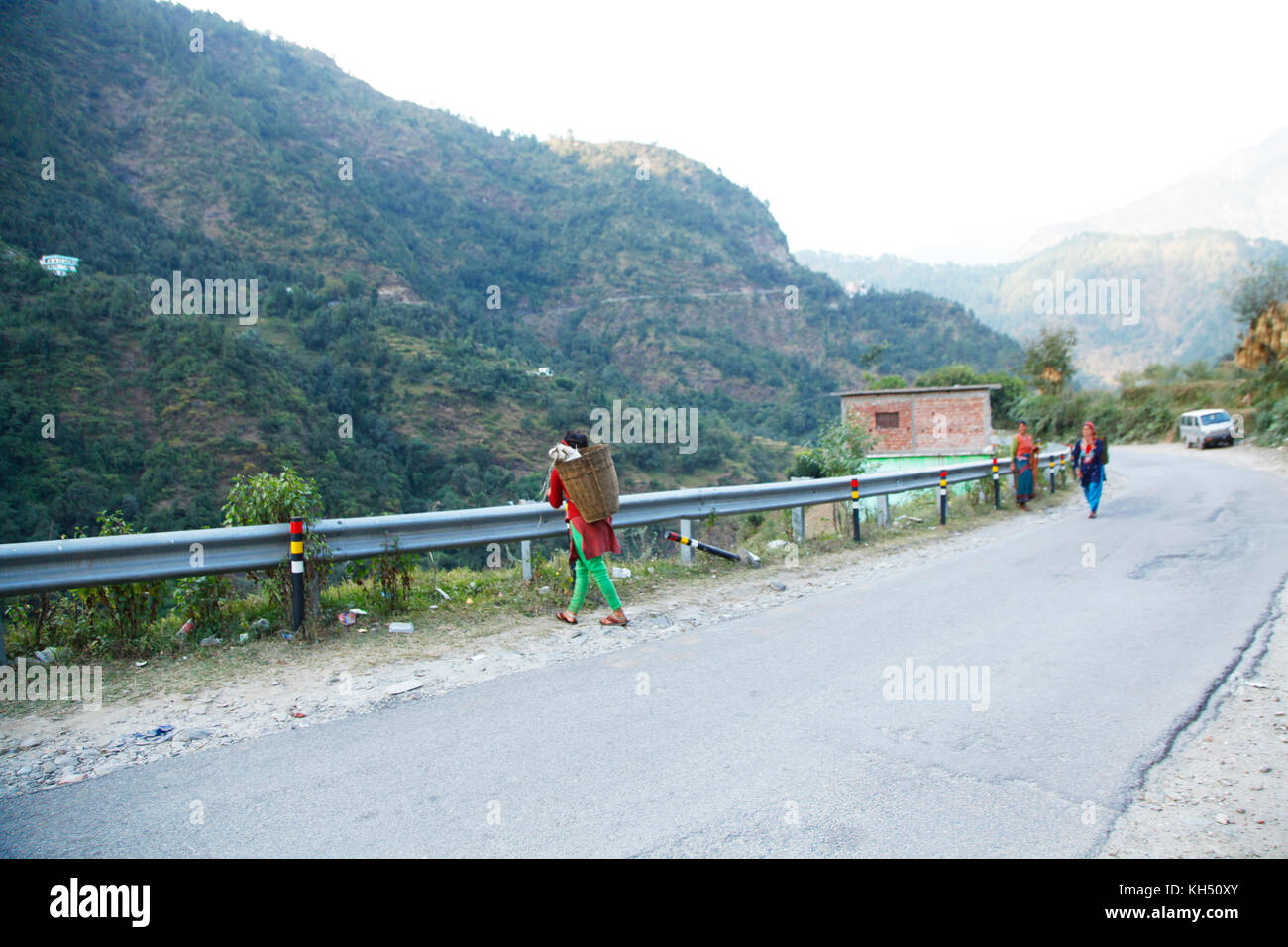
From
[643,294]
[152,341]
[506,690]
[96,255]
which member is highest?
[643,294]

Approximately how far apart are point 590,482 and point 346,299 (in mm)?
62844

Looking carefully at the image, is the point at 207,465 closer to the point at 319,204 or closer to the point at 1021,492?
the point at 1021,492

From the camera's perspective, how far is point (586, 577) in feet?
22.9

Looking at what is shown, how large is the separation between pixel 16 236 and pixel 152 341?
24.3m

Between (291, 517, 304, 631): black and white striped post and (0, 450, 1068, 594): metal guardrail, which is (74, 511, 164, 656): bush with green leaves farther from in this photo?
(291, 517, 304, 631): black and white striped post

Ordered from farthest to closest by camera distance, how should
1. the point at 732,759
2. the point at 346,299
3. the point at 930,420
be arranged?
the point at 346,299 < the point at 930,420 < the point at 732,759

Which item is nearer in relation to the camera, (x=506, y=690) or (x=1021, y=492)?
(x=506, y=690)

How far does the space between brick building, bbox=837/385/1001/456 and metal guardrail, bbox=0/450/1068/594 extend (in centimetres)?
2902

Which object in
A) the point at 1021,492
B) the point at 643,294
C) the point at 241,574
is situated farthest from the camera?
the point at 643,294

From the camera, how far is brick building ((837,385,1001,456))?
36500 mm

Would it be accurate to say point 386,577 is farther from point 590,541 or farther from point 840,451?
point 840,451

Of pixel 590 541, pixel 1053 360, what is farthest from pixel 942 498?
pixel 1053 360

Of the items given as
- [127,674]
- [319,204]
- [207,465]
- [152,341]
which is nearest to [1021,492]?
[127,674]
